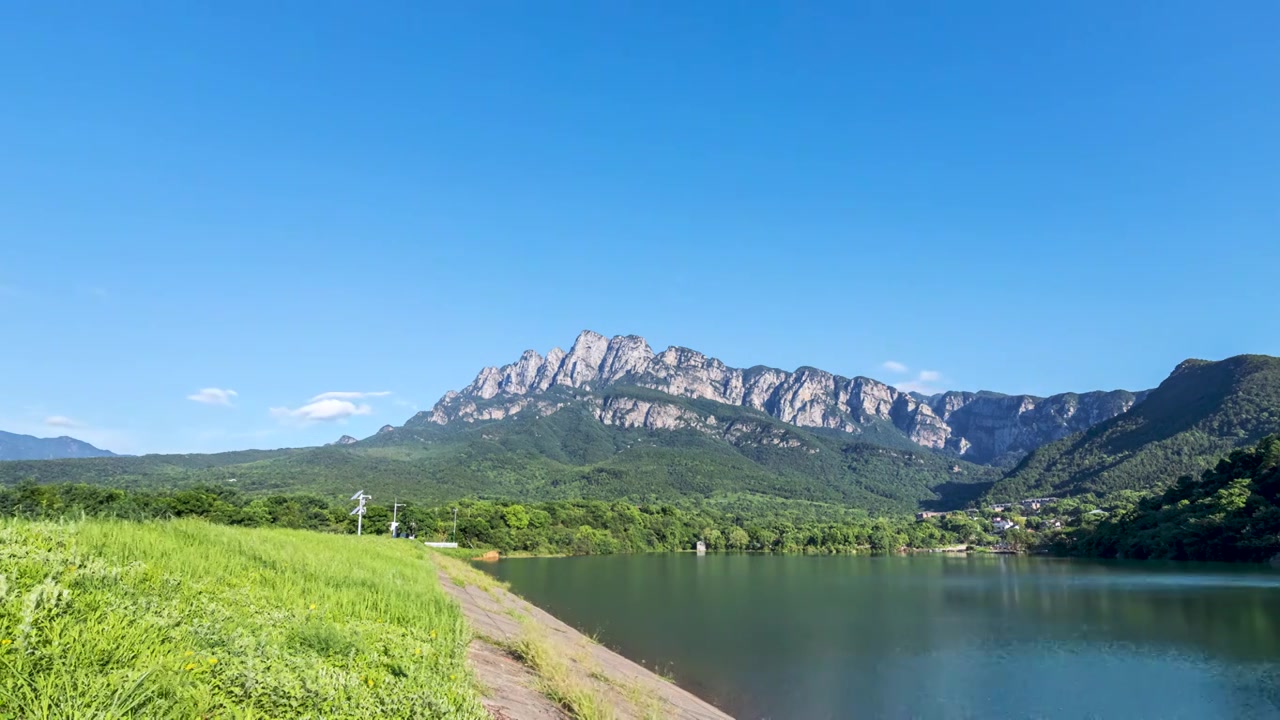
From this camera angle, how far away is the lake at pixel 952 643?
685 inches

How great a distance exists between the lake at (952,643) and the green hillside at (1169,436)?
109683 millimetres

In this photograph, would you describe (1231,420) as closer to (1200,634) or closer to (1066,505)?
(1066,505)

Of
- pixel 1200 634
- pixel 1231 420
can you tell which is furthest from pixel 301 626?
pixel 1231 420

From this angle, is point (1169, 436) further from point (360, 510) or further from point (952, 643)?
point (360, 510)

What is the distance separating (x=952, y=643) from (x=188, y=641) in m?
26.8

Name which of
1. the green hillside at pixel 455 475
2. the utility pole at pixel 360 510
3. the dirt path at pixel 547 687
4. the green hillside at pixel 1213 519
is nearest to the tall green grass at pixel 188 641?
the dirt path at pixel 547 687

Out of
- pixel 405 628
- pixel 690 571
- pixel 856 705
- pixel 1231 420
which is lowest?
pixel 690 571

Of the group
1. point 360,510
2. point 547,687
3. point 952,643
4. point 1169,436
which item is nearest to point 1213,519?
point 952,643

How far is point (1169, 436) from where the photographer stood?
153000 mm

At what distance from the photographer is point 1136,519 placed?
266 ft

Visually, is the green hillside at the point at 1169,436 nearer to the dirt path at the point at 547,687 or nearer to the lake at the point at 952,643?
the lake at the point at 952,643

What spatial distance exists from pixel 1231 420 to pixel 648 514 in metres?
124

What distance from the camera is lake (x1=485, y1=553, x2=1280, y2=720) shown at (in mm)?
17391

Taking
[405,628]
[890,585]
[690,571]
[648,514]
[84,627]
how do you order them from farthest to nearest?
[648,514]
[690,571]
[890,585]
[405,628]
[84,627]
